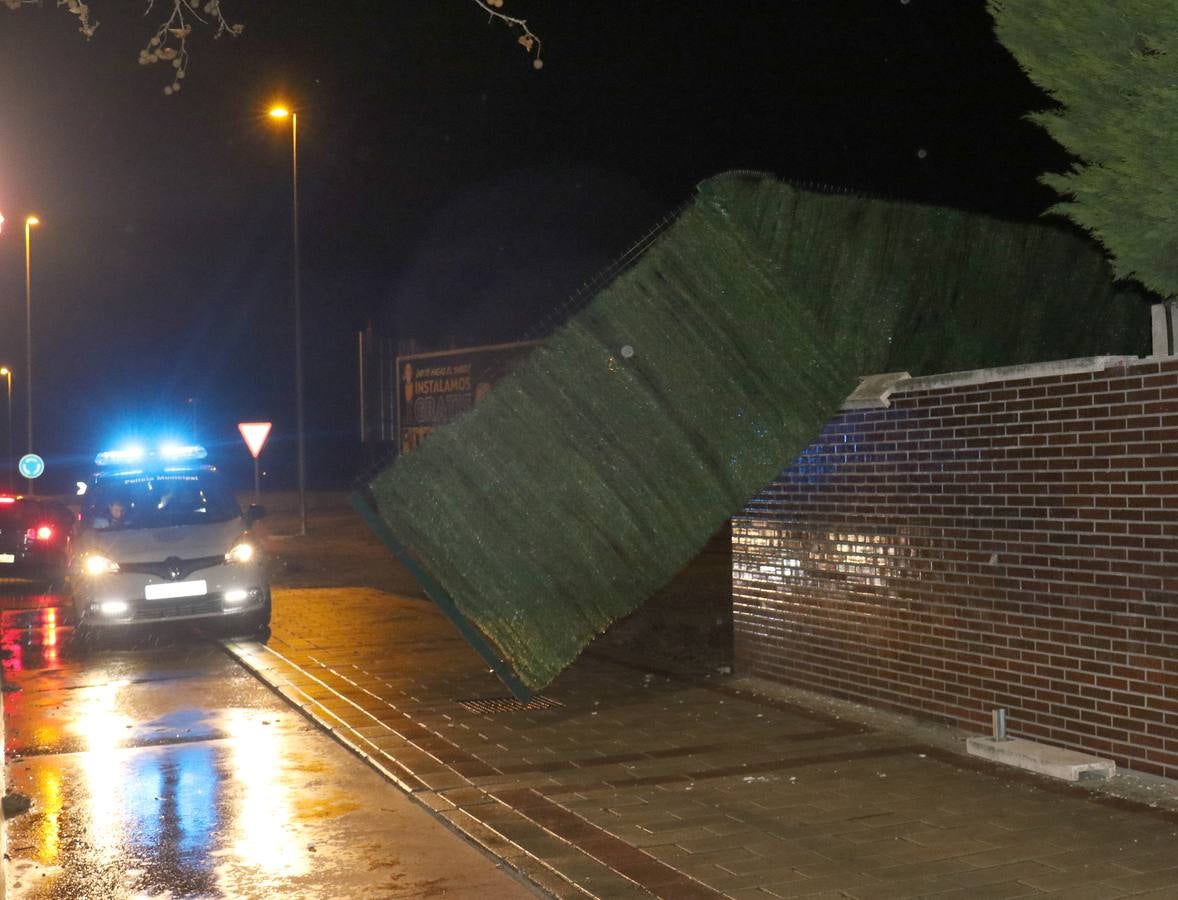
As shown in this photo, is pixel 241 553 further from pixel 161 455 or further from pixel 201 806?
pixel 201 806

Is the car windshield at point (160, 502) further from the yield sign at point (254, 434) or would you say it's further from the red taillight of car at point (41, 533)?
the yield sign at point (254, 434)

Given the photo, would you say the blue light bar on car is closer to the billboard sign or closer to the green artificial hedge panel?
the green artificial hedge panel

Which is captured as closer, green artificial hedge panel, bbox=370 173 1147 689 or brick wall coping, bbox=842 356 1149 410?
brick wall coping, bbox=842 356 1149 410

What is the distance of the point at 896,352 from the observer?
908 centimetres

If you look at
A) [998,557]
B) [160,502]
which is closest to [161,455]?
[160,502]

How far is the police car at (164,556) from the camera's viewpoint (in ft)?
41.4

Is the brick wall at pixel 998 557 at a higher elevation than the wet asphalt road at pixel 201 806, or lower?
higher

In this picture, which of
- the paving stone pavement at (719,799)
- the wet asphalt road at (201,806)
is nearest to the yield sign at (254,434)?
the wet asphalt road at (201,806)

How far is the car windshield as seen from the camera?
13.5 metres

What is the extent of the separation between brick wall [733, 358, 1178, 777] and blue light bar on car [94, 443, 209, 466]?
25.2ft

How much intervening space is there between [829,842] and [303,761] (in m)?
3.43

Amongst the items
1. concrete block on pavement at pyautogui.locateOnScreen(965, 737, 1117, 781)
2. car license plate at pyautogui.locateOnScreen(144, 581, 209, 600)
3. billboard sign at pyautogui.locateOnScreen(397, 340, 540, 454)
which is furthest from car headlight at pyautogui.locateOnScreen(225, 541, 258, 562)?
billboard sign at pyautogui.locateOnScreen(397, 340, 540, 454)

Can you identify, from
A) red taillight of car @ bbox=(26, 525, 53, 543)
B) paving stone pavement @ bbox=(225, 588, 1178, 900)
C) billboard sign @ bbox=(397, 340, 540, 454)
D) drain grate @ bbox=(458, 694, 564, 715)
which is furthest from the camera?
billboard sign @ bbox=(397, 340, 540, 454)

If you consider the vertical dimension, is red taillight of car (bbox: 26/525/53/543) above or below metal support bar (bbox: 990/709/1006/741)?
above
